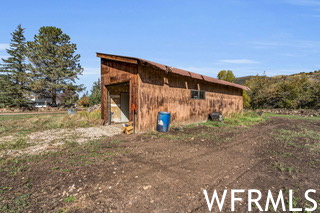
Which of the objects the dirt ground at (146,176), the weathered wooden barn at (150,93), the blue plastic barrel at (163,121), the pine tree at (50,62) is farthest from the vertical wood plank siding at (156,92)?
the pine tree at (50,62)

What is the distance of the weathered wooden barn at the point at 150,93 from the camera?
7.55m

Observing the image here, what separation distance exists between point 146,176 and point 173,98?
632cm

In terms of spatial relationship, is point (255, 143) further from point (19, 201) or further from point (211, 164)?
point (19, 201)

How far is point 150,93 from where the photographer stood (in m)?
7.93

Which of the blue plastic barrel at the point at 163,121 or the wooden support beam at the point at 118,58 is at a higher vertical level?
the wooden support beam at the point at 118,58

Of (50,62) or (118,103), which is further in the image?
(50,62)

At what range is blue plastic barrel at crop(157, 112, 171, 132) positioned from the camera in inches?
304

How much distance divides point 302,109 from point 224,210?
73.7 feet

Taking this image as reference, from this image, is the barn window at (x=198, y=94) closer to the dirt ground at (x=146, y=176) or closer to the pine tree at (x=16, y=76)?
the dirt ground at (x=146, y=176)

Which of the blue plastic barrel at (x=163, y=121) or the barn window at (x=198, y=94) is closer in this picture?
the blue plastic barrel at (x=163, y=121)

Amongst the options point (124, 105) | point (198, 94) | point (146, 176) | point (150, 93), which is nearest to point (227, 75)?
point (198, 94)

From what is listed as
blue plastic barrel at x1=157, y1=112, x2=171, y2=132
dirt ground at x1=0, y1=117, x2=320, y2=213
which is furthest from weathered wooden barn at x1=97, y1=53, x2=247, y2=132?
dirt ground at x1=0, y1=117, x2=320, y2=213

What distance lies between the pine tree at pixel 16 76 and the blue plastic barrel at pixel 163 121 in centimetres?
2623

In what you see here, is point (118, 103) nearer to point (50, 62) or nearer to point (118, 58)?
point (118, 58)
